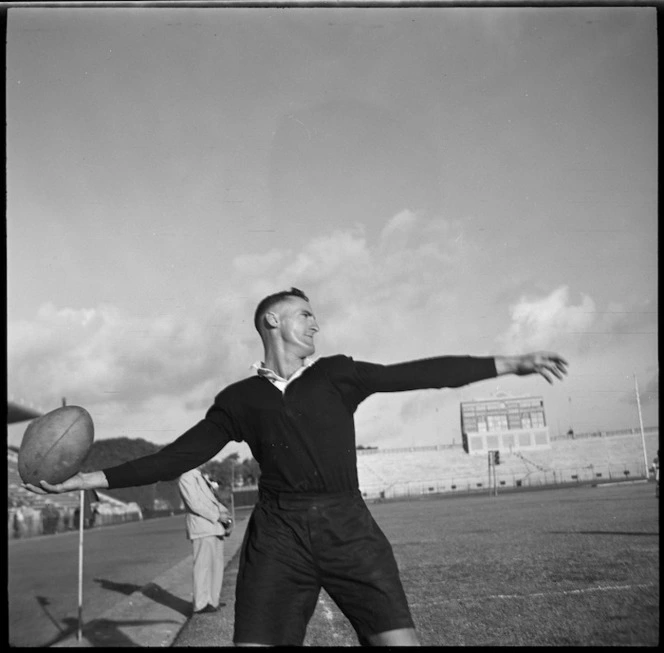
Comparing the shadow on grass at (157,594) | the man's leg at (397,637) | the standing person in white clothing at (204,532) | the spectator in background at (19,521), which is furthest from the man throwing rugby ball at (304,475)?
the spectator in background at (19,521)

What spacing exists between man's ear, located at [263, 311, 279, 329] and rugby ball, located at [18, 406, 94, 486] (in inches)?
40.8

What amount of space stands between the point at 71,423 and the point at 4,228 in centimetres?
262

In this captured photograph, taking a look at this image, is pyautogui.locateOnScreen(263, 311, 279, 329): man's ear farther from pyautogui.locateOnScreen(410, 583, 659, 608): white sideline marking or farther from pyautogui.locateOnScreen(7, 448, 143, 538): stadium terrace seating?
pyautogui.locateOnScreen(7, 448, 143, 538): stadium terrace seating

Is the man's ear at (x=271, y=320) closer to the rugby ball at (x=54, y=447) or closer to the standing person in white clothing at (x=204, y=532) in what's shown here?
the rugby ball at (x=54, y=447)

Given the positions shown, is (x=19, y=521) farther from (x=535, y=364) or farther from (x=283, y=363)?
(x=535, y=364)

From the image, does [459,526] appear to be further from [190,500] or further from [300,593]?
[300,593]

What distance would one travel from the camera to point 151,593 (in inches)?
305

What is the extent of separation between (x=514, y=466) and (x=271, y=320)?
115 feet

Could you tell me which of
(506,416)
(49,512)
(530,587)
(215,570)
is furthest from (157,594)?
(49,512)

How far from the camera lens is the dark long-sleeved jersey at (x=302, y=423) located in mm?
3346

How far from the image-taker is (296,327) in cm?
380

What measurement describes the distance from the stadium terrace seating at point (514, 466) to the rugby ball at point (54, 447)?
2187 centimetres

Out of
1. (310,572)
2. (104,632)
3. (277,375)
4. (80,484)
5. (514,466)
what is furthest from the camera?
(514,466)

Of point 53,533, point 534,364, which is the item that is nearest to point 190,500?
point 534,364
